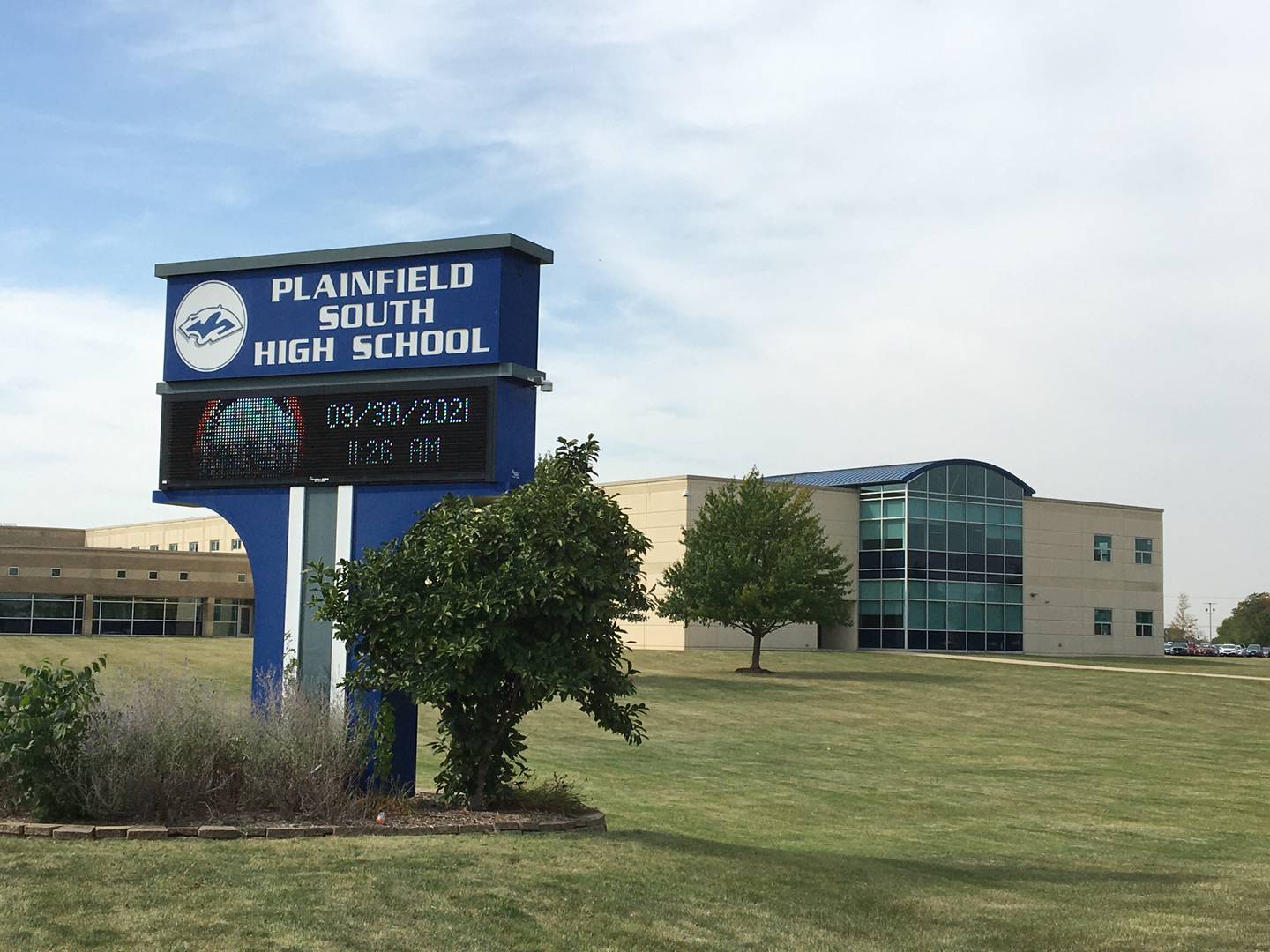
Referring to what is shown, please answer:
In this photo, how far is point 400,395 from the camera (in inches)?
543

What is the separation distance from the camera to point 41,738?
10.6 m

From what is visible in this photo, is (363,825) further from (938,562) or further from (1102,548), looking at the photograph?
(1102,548)

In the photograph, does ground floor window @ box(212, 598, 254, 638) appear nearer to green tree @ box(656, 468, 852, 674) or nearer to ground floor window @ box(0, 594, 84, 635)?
ground floor window @ box(0, 594, 84, 635)

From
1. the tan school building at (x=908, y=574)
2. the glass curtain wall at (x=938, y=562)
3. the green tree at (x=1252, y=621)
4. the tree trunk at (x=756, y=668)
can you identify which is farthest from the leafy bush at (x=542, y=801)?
the green tree at (x=1252, y=621)

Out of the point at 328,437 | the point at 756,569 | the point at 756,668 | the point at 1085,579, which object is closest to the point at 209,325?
the point at 328,437

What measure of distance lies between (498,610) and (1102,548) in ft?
253

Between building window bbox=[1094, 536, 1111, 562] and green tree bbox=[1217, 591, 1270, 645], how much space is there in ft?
227

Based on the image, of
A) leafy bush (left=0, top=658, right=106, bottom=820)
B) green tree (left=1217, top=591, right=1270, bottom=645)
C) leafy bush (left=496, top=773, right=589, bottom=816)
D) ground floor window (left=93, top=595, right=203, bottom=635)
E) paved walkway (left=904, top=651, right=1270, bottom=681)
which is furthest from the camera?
green tree (left=1217, top=591, right=1270, bottom=645)

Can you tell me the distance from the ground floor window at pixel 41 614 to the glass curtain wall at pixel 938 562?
45237 mm

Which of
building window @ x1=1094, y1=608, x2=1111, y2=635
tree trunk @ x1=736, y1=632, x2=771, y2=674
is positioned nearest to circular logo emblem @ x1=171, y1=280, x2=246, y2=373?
tree trunk @ x1=736, y1=632, x2=771, y2=674

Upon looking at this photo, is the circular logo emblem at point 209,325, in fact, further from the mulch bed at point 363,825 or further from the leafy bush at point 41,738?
the mulch bed at point 363,825

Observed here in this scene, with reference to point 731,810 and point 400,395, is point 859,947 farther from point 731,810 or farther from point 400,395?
point 731,810

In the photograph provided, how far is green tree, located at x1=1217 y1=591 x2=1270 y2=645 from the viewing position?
144m

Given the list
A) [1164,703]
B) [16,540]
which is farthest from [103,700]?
[16,540]
